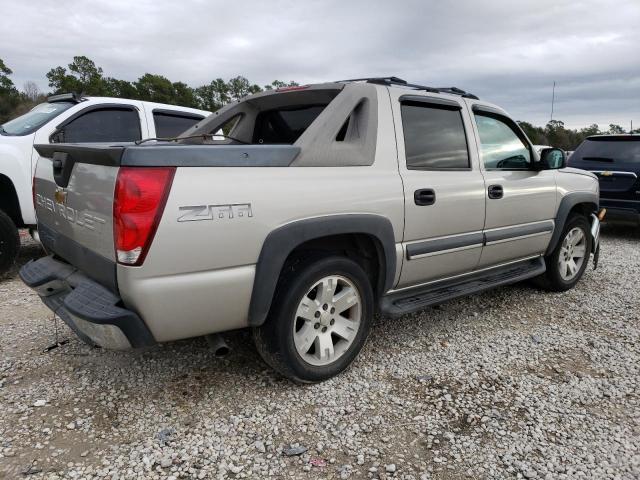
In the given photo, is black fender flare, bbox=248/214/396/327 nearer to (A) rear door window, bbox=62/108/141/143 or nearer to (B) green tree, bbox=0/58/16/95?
(A) rear door window, bbox=62/108/141/143

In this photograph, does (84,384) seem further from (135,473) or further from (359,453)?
(359,453)

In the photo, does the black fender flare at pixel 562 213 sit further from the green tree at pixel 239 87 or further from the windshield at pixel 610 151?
the green tree at pixel 239 87

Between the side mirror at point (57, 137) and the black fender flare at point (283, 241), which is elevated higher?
the side mirror at point (57, 137)

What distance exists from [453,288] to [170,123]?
4.05 m

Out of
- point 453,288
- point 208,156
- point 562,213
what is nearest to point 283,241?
point 208,156

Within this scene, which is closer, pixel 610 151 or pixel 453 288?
pixel 453 288

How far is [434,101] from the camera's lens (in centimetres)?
338

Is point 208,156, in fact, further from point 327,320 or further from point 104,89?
point 104,89

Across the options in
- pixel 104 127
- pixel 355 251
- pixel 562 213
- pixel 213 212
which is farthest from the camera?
pixel 104 127

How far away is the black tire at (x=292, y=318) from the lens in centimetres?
255

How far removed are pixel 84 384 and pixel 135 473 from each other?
3.03 feet

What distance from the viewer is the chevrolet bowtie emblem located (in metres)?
2.58

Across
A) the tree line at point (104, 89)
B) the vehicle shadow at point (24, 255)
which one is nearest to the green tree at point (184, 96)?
the tree line at point (104, 89)

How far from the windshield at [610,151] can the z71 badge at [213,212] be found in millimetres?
7724
